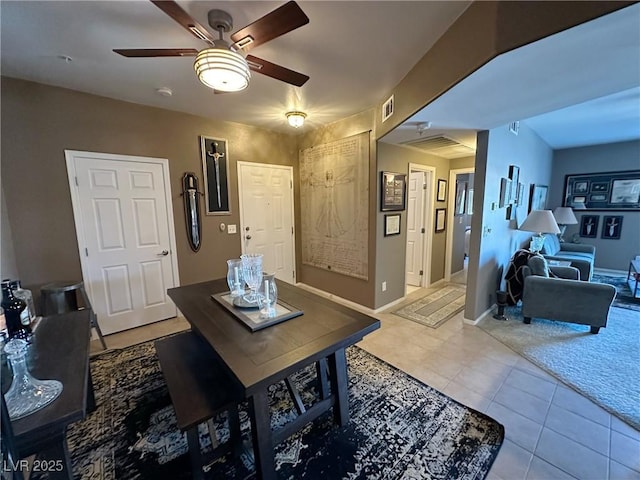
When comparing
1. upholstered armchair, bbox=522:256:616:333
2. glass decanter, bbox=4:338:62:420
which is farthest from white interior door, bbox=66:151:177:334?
upholstered armchair, bbox=522:256:616:333

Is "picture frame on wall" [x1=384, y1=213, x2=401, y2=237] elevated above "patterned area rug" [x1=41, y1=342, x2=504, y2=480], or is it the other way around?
"picture frame on wall" [x1=384, y1=213, x2=401, y2=237]

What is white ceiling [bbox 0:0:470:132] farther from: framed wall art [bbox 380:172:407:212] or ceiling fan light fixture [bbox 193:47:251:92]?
framed wall art [bbox 380:172:407:212]

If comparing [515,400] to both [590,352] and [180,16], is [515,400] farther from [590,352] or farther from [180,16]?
[180,16]

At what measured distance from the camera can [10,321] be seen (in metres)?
1.36

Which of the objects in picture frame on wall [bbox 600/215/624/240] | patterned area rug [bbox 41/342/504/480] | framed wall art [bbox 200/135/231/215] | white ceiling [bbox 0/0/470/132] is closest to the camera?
patterned area rug [bbox 41/342/504/480]

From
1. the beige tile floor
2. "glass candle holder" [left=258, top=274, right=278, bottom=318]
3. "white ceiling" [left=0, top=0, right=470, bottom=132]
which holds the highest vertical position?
"white ceiling" [left=0, top=0, right=470, bottom=132]

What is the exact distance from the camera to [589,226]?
534 cm

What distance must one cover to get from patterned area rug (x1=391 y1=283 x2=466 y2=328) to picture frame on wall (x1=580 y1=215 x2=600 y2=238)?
11.3ft

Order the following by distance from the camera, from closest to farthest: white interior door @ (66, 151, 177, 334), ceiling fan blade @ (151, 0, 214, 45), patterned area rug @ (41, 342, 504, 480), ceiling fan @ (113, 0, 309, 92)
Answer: ceiling fan blade @ (151, 0, 214, 45), ceiling fan @ (113, 0, 309, 92), patterned area rug @ (41, 342, 504, 480), white interior door @ (66, 151, 177, 334)

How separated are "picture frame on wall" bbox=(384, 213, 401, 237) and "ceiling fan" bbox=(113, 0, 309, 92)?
2.17m

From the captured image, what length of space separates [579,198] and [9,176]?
871cm

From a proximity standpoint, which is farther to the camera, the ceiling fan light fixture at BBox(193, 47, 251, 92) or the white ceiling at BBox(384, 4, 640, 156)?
the ceiling fan light fixture at BBox(193, 47, 251, 92)

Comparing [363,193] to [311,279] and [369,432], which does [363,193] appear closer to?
[311,279]

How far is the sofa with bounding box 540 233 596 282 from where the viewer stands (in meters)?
3.98
